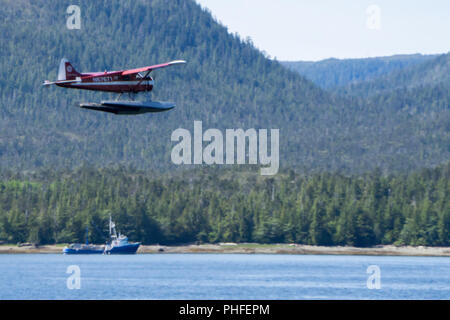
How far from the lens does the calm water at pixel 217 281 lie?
274 feet

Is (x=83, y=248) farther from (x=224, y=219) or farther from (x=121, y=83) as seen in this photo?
(x=121, y=83)

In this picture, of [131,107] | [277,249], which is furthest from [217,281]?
[277,249]

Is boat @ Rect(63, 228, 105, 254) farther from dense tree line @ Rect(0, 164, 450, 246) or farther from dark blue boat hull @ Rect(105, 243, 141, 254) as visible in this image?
dense tree line @ Rect(0, 164, 450, 246)

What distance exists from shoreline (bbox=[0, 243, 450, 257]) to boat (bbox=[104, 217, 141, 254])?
633cm

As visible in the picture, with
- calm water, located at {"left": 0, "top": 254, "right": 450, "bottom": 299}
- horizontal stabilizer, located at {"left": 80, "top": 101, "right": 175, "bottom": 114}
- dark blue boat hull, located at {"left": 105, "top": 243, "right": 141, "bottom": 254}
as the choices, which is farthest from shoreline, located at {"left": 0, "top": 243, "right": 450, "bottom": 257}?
horizontal stabilizer, located at {"left": 80, "top": 101, "right": 175, "bottom": 114}

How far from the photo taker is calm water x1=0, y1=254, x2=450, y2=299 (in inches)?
3285

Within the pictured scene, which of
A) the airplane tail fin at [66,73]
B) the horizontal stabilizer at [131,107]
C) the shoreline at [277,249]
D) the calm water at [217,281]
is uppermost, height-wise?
the airplane tail fin at [66,73]

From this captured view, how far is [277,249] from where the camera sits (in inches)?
7057

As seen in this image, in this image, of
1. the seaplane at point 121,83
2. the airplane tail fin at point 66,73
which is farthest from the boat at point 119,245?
the seaplane at point 121,83

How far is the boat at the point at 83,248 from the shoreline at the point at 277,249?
5.46 metres

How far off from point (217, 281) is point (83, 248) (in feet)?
238

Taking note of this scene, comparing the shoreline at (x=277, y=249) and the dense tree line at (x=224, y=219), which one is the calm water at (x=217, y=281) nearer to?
the shoreline at (x=277, y=249)

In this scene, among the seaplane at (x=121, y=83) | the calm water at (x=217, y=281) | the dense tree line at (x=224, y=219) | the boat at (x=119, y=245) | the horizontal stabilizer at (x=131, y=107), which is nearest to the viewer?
the horizontal stabilizer at (x=131, y=107)
